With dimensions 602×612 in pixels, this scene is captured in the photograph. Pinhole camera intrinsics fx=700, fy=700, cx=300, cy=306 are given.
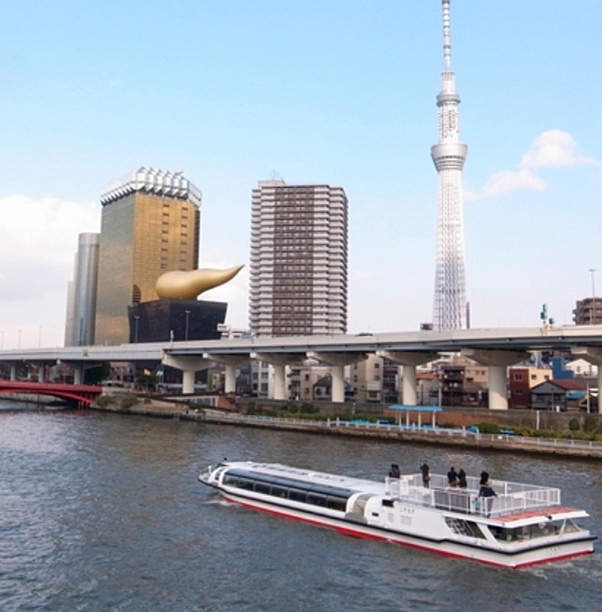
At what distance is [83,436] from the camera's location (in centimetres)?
6247

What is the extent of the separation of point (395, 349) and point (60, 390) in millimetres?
51999

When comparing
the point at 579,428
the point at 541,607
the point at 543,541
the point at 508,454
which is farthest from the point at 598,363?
the point at 541,607

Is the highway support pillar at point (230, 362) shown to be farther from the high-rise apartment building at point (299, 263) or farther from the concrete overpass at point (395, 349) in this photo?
the high-rise apartment building at point (299, 263)

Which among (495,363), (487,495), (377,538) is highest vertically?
(495,363)

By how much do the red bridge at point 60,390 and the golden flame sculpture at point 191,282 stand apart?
4888 centimetres

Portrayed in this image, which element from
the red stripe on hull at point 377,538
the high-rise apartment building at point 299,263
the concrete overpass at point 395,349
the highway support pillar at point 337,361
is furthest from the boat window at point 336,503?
the high-rise apartment building at point 299,263

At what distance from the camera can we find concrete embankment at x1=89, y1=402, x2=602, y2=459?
52.4 meters

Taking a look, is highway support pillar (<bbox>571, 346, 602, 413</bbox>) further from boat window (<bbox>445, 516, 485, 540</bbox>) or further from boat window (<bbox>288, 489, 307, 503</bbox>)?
boat window (<bbox>445, 516, 485, 540</bbox>)

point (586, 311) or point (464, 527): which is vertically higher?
point (586, 311)

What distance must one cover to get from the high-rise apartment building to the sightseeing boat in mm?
138833

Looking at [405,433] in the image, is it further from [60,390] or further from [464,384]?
[60,390]

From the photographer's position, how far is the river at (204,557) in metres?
21.3

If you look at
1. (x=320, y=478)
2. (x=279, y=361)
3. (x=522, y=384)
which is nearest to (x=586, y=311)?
(x=522, y=384)

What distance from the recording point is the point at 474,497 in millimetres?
25938
